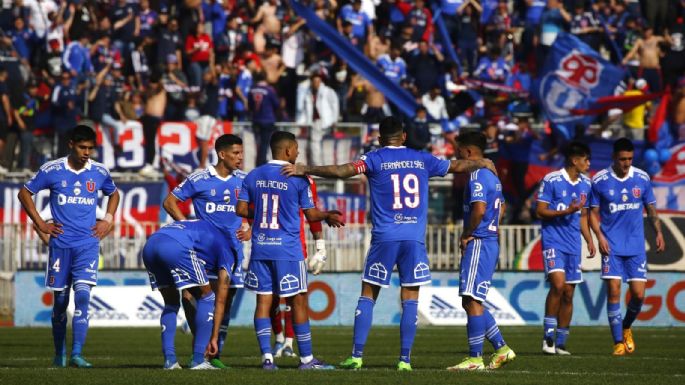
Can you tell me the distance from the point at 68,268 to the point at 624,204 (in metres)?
7.92

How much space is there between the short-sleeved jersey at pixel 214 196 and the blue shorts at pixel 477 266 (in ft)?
8.93

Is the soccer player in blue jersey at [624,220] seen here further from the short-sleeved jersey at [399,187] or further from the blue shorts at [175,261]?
the blue shorts at [175,261]

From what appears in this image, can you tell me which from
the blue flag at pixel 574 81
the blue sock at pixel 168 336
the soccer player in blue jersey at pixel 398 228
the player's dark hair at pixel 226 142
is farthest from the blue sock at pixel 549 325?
the blue flag at pixel 574 81

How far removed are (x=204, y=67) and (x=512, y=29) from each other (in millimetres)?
7864

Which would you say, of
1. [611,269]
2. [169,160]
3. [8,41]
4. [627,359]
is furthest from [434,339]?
[8,41]

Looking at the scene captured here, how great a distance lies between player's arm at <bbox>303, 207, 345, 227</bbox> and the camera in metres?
14.2

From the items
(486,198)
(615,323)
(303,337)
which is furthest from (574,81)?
(303,337)

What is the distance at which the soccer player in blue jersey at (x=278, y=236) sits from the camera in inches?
568

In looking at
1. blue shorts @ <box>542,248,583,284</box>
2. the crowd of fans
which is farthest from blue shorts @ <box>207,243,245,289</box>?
the crowd of fans

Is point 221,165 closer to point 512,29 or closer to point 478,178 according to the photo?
point 478,178

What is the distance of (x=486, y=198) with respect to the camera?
1512 centimetres

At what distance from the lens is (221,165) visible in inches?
627

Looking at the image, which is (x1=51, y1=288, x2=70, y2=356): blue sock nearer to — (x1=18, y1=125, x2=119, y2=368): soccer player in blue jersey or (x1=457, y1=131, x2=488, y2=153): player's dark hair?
(x1=18, y1=125, x2=119, y2=368): soccer player in blue jersey

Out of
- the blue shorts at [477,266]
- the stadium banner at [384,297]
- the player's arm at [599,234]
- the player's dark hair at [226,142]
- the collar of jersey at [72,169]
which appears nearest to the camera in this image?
the blue shorts at [477,266]
